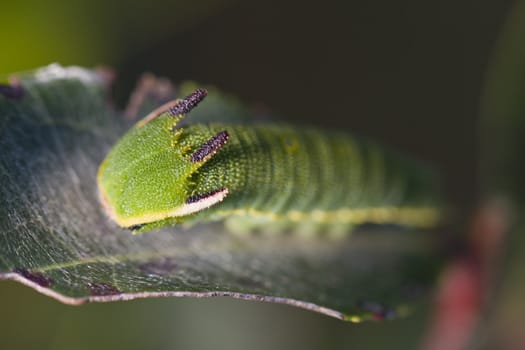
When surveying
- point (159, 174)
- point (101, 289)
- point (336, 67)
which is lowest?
point (101, 289)

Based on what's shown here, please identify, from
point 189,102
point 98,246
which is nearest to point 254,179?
point 189,102

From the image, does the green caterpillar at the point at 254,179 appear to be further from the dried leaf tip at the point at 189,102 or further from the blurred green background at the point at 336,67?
the blurred green background at the point at 336,67

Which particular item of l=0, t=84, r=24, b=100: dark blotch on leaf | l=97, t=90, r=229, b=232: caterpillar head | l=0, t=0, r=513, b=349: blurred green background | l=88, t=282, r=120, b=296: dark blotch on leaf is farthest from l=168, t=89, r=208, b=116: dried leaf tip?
l=0, t=0, r=513, b=349: blurred green background

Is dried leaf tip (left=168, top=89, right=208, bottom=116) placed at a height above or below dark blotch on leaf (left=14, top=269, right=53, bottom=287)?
above

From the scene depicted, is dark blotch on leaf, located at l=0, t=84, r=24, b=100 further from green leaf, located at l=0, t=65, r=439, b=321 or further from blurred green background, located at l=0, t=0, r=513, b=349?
blurred green background, located at l=0, t=0, r=513, b=349

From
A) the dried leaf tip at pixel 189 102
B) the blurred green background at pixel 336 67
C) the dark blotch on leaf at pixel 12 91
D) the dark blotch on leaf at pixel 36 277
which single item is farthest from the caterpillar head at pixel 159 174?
the blurred green background at pixel 336 67

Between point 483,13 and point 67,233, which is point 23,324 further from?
point 483,13

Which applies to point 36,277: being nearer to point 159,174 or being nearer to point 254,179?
point 159,174
